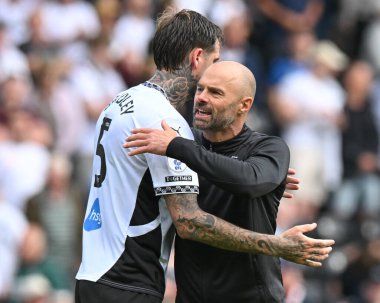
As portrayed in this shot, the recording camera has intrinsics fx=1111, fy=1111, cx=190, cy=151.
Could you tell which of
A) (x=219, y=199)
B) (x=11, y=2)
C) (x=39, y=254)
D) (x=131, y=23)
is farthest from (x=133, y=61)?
(x=219, y=199)

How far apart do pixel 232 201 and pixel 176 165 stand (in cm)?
39

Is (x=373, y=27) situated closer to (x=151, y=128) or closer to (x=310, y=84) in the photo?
(x=310, y=84)

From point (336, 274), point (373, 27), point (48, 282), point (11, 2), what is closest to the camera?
point (48, 282)

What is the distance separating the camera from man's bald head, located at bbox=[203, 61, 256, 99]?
5660 mm

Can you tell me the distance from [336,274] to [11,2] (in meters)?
5.01

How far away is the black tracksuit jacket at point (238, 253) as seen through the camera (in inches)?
222

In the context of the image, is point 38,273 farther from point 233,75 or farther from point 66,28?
point 233,75

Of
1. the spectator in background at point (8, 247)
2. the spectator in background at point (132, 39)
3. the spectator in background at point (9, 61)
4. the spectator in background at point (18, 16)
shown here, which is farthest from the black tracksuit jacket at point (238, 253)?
the spectator in background at point (18, 16)

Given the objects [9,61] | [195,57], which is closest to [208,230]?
[195,57]

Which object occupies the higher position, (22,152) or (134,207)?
(134,207)

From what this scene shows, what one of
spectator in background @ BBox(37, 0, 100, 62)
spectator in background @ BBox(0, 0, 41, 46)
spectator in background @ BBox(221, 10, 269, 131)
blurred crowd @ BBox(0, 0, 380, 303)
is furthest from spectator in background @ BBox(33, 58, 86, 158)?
spectator in background @ BBox(221, 10, 269, 131)

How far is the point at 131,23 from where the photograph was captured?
1366 cm

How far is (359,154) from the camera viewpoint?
13477 mm

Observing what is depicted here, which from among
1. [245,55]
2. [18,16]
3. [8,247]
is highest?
[18,16]
